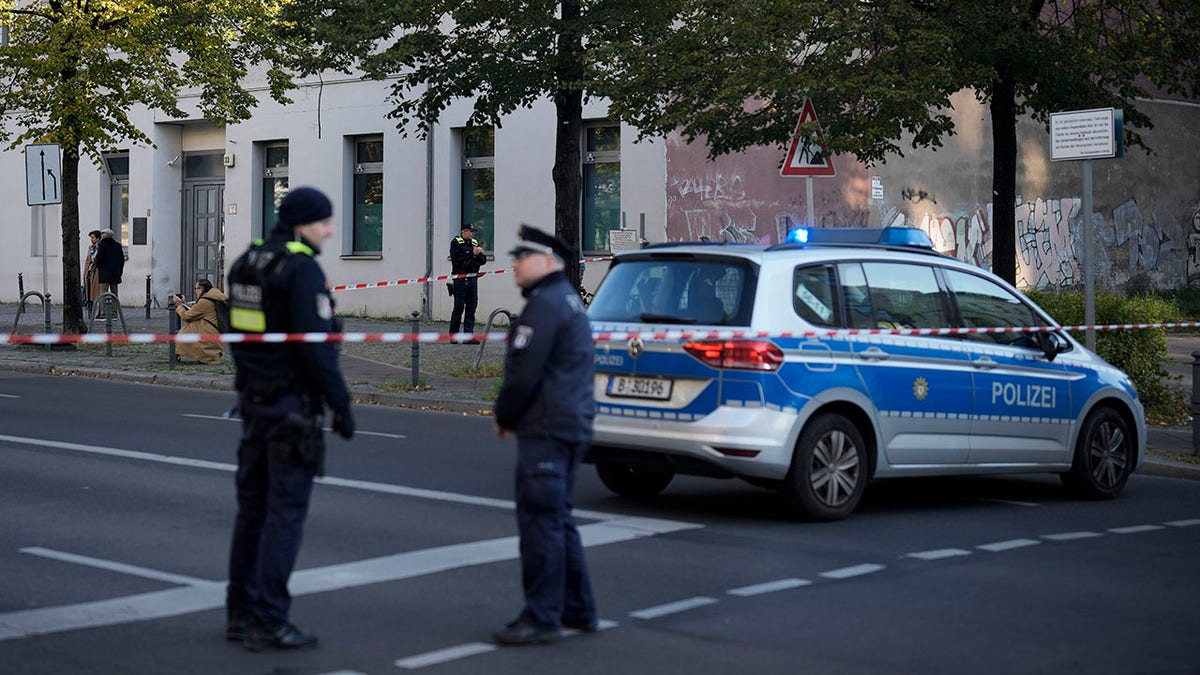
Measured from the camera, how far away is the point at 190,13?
79.9 ft

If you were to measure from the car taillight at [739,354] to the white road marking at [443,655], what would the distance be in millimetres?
3290

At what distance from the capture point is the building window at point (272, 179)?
35.2 m

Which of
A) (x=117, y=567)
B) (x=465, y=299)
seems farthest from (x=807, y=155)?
(x=465, y=299)

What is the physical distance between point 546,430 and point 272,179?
29728 millimetres

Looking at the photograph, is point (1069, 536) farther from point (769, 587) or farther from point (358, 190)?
point (358, 190)

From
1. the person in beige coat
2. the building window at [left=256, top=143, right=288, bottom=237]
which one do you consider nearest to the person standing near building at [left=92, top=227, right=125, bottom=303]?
the building window at [left=256, top=143, right=288, bottom=237]

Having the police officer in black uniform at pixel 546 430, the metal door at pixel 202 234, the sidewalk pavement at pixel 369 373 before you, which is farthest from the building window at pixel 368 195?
the police officer in black uniform at pixel 546 430

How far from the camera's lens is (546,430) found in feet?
22.1

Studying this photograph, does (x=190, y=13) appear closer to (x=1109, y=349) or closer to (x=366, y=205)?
(x=366, y=205)

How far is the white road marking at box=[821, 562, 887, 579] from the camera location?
8.21m

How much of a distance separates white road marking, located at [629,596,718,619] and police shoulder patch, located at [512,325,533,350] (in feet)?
4.48

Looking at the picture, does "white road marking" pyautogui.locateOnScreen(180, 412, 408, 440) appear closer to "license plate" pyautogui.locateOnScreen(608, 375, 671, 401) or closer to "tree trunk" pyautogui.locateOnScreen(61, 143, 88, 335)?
"license plate" pyautogui.locateOnScreen(608, 375, 671, 401)

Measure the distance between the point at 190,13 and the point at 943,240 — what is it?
13.0 m

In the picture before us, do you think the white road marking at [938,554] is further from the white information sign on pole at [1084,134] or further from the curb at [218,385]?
the curb at [218,385]
